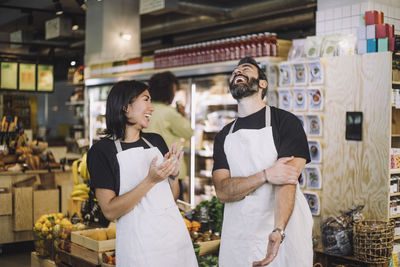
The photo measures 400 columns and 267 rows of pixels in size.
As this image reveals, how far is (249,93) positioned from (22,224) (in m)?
4.83

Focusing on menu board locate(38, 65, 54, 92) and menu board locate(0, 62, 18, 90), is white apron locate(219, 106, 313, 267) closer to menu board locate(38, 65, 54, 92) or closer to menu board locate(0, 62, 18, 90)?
menu board locate(0, 62, 18, 90)

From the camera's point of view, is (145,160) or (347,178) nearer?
(145,160)

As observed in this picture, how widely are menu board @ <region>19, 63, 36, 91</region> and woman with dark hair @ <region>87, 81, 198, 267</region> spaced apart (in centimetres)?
780

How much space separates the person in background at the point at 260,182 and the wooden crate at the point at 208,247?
4.44ft

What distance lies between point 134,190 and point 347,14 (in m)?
3.75

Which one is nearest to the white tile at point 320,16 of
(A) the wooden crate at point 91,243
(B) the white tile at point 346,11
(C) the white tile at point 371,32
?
(B) the white tile at point 346,11

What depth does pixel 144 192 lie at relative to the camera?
8.50 feet

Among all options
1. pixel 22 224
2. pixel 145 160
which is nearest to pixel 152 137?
pixel 145 160

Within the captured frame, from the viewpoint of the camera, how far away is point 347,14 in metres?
5.48

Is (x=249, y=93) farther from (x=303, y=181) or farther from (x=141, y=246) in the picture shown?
(x=303, y=181)

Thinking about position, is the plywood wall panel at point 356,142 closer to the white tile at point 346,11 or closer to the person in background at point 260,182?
the white tile at point 346,11

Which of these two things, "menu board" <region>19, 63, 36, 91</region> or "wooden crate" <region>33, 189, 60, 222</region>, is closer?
"wooden crate" <region>33, 189, 60, 222</region>

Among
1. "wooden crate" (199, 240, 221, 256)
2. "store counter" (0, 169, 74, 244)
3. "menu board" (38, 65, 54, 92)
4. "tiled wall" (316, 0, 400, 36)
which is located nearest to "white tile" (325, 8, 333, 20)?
"tiled wall" (316, 0, 400, 36)

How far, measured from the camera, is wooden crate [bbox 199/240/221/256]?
4.22 metres
